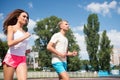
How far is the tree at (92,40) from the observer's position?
71.0 m

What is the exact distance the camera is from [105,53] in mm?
71812

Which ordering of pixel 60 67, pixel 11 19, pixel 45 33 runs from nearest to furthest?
1. pixel 11 19
2. pixel 60 67
3. pixel 45 33

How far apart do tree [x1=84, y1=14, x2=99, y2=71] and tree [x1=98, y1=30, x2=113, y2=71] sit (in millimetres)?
1218

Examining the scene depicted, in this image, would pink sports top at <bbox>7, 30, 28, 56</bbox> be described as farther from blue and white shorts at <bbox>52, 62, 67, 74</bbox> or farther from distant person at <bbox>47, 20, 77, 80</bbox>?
blue and white shorts at <bbox>52, 62, 67, 74</bbox>

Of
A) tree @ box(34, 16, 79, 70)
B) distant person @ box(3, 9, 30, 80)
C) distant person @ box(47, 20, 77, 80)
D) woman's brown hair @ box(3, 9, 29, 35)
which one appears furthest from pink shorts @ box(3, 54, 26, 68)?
tree @ box(34, 16, 79, 70)

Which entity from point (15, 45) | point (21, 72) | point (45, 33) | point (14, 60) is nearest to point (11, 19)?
point (15, 45)

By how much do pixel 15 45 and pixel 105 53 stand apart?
67.2 m

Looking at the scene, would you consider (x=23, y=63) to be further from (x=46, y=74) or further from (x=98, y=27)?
(x=98, y=27)

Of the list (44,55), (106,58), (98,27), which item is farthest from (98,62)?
(44,55)

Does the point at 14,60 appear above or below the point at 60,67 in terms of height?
above

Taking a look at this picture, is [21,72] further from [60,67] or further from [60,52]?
[60,52]

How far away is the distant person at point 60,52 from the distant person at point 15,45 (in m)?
1.36

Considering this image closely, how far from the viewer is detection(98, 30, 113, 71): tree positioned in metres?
71.3

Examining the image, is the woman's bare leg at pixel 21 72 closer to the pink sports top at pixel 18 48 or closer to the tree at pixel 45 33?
the pink sports top at pixel 18 48
